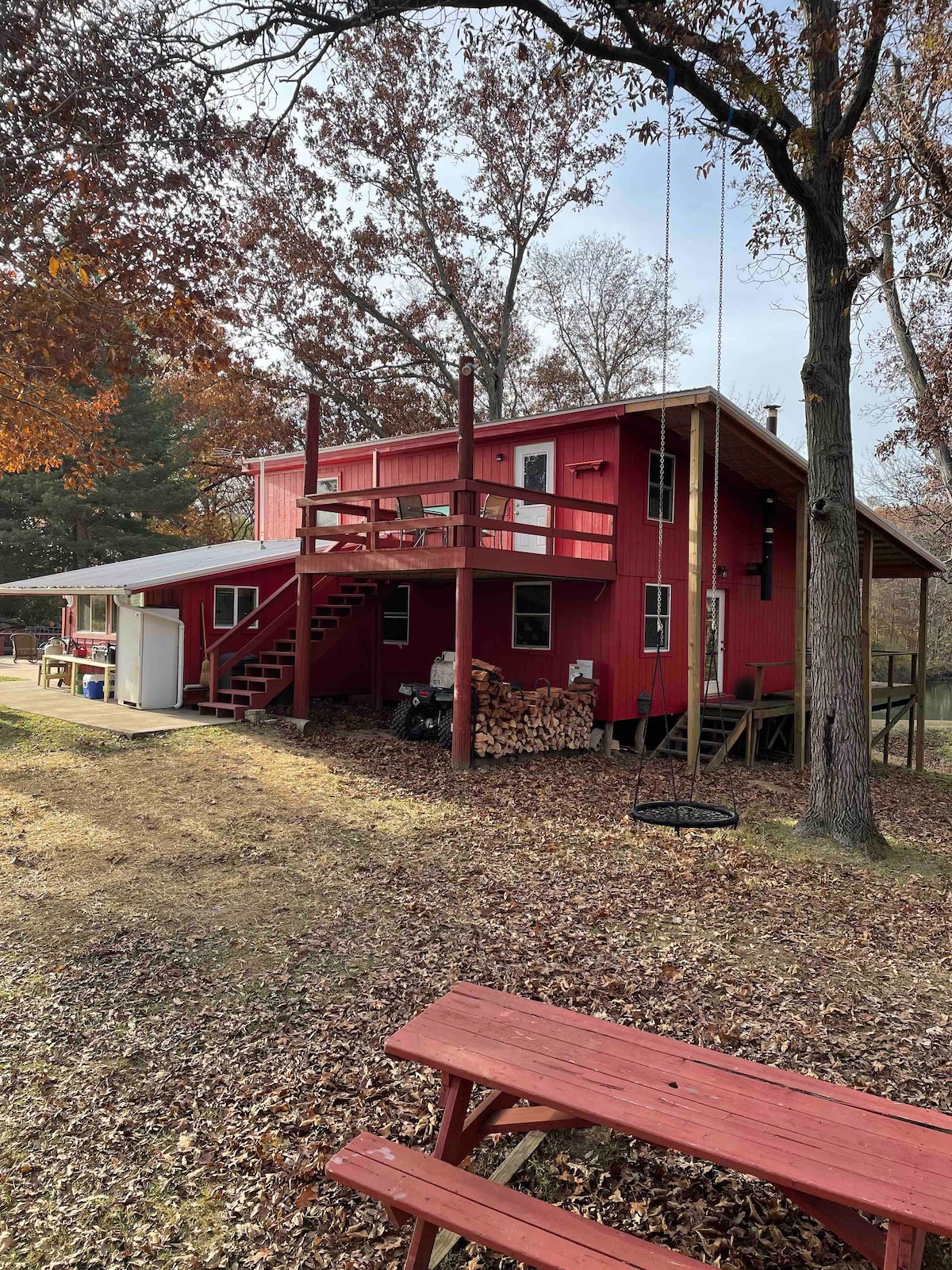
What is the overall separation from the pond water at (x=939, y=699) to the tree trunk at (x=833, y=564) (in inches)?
839

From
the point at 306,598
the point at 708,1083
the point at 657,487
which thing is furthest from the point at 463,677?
the point at 708,1083

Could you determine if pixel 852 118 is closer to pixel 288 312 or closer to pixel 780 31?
pixel 780 31

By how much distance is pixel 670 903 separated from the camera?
220 inches

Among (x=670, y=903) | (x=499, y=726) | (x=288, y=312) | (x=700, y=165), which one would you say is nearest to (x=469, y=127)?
(x=288, y=312)

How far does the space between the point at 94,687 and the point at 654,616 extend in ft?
33.4

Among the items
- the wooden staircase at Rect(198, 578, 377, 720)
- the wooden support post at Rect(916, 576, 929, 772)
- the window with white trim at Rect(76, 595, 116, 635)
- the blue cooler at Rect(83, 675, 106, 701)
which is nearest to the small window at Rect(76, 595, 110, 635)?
the window with white trim at Rect(76, 595, 116, 635)

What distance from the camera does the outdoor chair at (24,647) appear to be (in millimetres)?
23453

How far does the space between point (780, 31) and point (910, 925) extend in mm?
6955

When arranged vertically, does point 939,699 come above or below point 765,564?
below

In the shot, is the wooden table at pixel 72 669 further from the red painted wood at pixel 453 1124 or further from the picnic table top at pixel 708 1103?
the red painted wood at pixel 453 1124

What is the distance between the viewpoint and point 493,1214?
2129 mm

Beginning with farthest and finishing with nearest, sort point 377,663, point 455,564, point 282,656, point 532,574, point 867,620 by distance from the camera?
point 377,663
point 282,656
point 867,620
point 532,574
point 455,564

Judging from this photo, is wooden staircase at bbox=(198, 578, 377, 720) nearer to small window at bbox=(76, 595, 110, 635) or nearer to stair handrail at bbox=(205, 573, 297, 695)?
stair handrail at bbox=(205, 573, 297, 695)

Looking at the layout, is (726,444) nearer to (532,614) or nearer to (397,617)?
(532,614)
